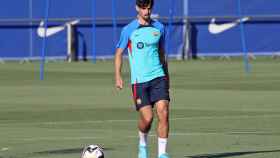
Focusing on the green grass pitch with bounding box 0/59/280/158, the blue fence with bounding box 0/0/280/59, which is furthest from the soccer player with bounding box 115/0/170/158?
the blue fence with bounding box 0/0/280/59

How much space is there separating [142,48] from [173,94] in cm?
1331

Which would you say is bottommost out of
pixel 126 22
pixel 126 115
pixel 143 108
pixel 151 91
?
pixel 126 115

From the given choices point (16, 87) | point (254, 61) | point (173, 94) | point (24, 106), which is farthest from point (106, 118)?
point (254, 61)

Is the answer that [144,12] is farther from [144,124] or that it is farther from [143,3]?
[144,124]

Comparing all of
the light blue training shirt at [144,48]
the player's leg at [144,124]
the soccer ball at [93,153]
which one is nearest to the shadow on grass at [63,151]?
the player's leg at [144,124]

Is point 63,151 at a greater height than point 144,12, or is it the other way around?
point 144,12

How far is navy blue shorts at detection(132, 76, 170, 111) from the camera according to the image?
13.3 metres

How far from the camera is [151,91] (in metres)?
13.4

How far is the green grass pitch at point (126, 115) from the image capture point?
14762mm

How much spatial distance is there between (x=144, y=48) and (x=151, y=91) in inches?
20.9

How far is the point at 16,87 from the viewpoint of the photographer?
2962 centimetres

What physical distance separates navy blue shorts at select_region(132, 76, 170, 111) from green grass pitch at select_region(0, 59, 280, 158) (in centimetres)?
78

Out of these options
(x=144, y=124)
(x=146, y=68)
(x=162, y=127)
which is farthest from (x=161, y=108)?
(x=146, y=68)

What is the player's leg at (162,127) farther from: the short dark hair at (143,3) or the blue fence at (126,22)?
the blue fence at (126,22)
